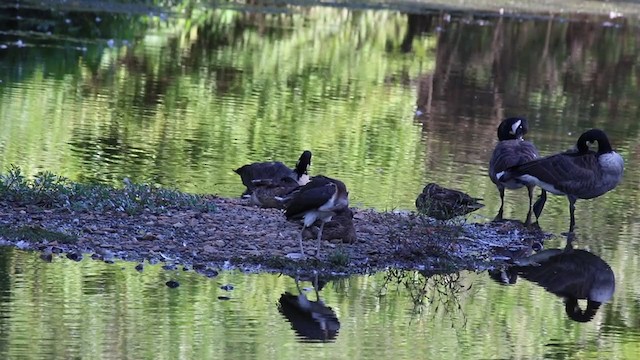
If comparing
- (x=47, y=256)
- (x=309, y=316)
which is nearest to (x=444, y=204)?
(x=309, y=316)

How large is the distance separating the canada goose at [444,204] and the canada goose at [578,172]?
3.43 ft

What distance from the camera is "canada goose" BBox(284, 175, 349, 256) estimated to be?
38.9 feet

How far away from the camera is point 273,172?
15172 millimetres

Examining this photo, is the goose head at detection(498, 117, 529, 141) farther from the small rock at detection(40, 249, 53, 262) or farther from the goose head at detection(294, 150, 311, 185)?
the small rock at detection(40, 249, 53, 262)

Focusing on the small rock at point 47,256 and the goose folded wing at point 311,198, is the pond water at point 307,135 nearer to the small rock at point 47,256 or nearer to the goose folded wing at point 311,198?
the small rock at point 47,256

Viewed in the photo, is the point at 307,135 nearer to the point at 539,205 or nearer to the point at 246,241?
the point at 539,205

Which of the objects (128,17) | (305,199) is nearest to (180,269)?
(305,199)

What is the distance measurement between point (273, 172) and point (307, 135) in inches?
225

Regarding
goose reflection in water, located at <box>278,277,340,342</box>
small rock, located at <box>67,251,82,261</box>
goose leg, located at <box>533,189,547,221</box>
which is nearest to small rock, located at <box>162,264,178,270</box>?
small rock, located at <box>67,251,82,261</box>

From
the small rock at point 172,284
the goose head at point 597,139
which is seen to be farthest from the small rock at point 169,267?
the goose head at point 597,139

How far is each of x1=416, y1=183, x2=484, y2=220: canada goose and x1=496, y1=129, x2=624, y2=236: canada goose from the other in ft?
3.43

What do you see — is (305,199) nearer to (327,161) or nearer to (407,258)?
(407,258)

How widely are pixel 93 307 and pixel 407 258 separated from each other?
3533 mm

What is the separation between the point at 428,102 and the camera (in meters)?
27.2
